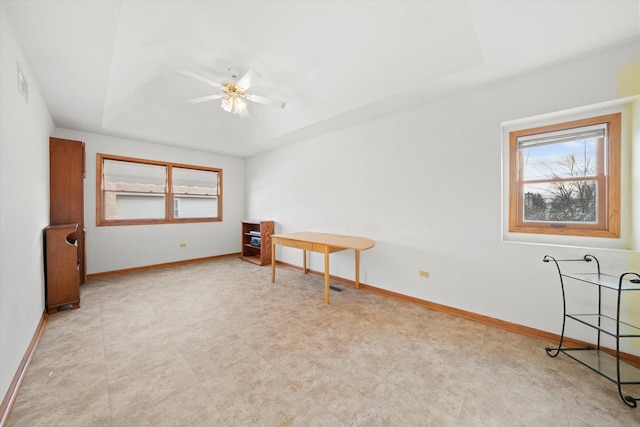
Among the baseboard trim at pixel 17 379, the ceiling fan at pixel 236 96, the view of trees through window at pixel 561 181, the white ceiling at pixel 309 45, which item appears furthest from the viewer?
the ceiling fan at pixel 236 96

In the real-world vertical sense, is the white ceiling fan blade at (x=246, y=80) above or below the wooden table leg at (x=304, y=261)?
above

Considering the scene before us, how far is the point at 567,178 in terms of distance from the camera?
2428 millimetres

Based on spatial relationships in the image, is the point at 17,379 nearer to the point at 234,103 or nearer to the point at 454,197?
the point at 234,103

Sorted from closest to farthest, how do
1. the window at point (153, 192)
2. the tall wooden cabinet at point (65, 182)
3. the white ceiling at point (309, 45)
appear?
1. the white ceiling at point (309, 45)
2. the tall wooden cabinet at point (65, 182)
3. the window at point (153, 192)

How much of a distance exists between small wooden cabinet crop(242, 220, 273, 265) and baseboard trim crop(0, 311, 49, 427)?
3310 millimetres

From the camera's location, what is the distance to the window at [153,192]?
4617 millimetres

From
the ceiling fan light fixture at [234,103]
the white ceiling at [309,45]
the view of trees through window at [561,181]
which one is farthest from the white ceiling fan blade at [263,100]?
the view of trees through window at [561,181]

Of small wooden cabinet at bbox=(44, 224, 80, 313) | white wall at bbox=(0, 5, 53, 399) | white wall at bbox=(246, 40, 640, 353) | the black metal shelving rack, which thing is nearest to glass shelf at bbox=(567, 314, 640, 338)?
the black metal shelving rack

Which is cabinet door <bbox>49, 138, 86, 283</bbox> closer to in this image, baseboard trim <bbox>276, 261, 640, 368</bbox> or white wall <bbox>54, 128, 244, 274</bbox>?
white wall <bbox>54, 128, 244, 274</bbox>

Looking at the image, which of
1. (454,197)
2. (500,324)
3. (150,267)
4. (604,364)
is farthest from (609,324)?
(150,267)

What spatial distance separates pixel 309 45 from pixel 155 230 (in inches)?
189

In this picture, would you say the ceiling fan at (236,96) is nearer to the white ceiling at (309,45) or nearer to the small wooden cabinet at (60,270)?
the white ceiling at (309,45)

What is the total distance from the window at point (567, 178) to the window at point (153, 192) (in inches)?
237

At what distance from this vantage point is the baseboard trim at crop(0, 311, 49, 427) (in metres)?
1.50
